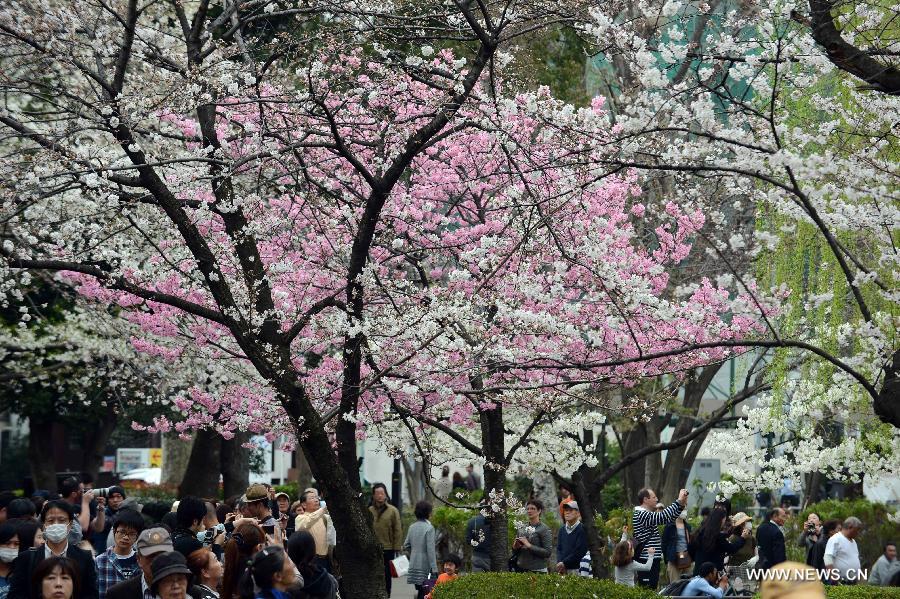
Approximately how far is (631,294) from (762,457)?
9.41m

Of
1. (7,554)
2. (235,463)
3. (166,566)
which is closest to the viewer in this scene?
(166,566)

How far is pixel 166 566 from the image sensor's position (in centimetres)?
573

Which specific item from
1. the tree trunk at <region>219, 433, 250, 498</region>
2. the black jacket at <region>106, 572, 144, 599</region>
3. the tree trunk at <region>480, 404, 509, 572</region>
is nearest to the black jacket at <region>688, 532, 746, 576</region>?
the tree trunk at <region>480, 404, 509, 572</region>

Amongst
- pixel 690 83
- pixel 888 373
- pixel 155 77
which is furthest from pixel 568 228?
pixel 155 77

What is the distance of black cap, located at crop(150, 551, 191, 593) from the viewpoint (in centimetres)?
571

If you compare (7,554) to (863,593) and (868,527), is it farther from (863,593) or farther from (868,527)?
(868,527)

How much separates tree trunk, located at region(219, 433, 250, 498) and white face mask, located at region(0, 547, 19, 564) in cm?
1462

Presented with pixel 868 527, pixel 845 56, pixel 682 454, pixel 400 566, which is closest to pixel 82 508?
pixel 400 566

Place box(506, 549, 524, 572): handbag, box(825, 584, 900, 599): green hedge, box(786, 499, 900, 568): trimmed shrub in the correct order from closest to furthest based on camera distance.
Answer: box(825, 584, 900, 599): green hedge, box(506, 549, 524, 572): handbag, box(786, 499, 900, 568): trimmed shrub

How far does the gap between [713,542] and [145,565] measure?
759 centimetres

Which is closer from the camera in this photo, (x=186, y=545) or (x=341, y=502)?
(x=186, y=545)

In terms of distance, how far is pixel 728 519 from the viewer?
1303 centimetres

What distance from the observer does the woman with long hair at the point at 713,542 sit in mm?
12156

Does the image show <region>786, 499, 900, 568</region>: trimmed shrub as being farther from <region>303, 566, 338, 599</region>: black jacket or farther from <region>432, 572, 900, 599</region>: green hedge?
<region>303, 566, 338, 599</region>: black jacket
